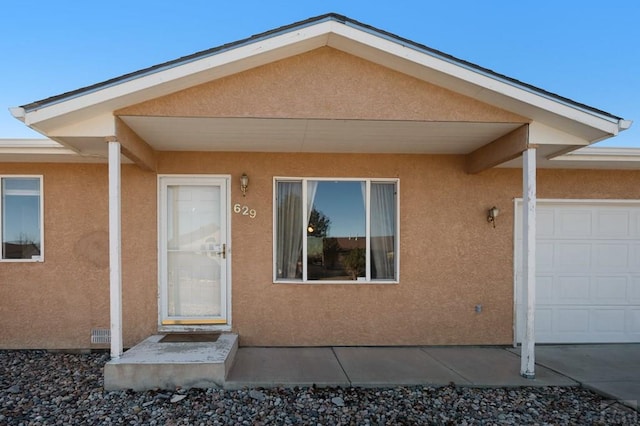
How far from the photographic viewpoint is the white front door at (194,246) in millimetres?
5742

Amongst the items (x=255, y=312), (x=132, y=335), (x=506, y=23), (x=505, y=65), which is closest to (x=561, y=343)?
(x=255, y=312)

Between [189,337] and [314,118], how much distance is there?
3.41m

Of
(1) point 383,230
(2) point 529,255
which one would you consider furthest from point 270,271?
(2) point 529,255

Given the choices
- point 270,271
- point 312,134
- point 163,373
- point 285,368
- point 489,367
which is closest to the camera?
point 163,373

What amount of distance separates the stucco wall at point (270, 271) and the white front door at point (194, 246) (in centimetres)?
16

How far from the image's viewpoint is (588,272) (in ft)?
20.2

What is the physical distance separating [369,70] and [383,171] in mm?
1883

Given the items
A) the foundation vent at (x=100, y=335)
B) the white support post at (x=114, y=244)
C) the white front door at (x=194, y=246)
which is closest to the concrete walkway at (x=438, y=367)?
the white front door at (x=194, y=246)

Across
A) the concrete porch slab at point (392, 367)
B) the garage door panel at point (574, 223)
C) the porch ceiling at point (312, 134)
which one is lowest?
the concrete porch slab at point (392, 367)

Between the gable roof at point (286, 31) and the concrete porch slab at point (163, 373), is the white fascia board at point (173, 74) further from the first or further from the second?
the concrete porch slab at point (163, 373)

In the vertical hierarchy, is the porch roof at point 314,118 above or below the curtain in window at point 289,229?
above

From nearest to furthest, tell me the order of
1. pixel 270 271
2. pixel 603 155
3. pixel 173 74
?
pixel 173 74 → pixel 603 155 → pixel 270 271

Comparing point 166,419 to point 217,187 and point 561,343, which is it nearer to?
point 217,187

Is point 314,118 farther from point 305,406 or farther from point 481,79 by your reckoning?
point 305,406
